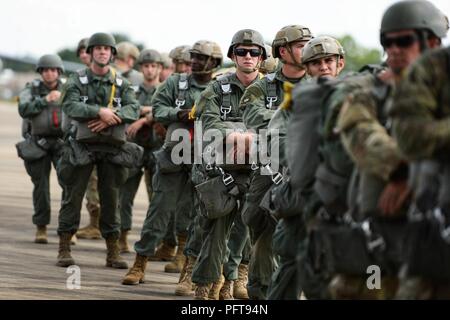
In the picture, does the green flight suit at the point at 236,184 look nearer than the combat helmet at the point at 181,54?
Yes

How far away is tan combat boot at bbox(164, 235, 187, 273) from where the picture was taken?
48.0 ft

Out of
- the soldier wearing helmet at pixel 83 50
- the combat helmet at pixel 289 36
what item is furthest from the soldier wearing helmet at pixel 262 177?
the soldier wearing helmet at pixel 83 50

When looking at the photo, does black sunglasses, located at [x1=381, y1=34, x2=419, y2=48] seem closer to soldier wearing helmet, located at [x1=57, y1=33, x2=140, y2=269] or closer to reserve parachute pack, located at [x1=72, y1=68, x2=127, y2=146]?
soldier wearing helmet, located at [x1=57, y1=33, x2=140, y2=269]

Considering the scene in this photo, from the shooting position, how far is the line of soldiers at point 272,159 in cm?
703

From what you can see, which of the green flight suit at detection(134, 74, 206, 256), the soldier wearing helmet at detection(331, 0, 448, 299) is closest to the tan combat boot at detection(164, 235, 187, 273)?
the green flight suit at detection(134, 74, 206, 256)

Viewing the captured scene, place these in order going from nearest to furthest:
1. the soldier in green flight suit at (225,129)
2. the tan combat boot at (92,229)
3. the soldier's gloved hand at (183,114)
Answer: the soldier in green flight suit at (225,129) → the soldier's gloved hand at (183,114) → the tan combat boot at (92,229)

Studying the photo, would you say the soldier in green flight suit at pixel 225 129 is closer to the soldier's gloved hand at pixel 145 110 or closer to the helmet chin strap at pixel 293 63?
the helmet chin strap at pixel 293 63

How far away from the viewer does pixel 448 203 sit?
685cm

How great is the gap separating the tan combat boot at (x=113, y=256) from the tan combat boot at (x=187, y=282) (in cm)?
174

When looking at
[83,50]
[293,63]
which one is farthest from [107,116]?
[83,50]

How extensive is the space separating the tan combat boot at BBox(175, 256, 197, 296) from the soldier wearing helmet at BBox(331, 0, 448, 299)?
4.93m

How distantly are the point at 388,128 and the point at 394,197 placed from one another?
58 centimetres

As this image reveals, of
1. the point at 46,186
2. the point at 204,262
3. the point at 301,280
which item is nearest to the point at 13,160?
the point at 46,186

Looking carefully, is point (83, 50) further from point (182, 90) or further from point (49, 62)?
point (182, 90)
